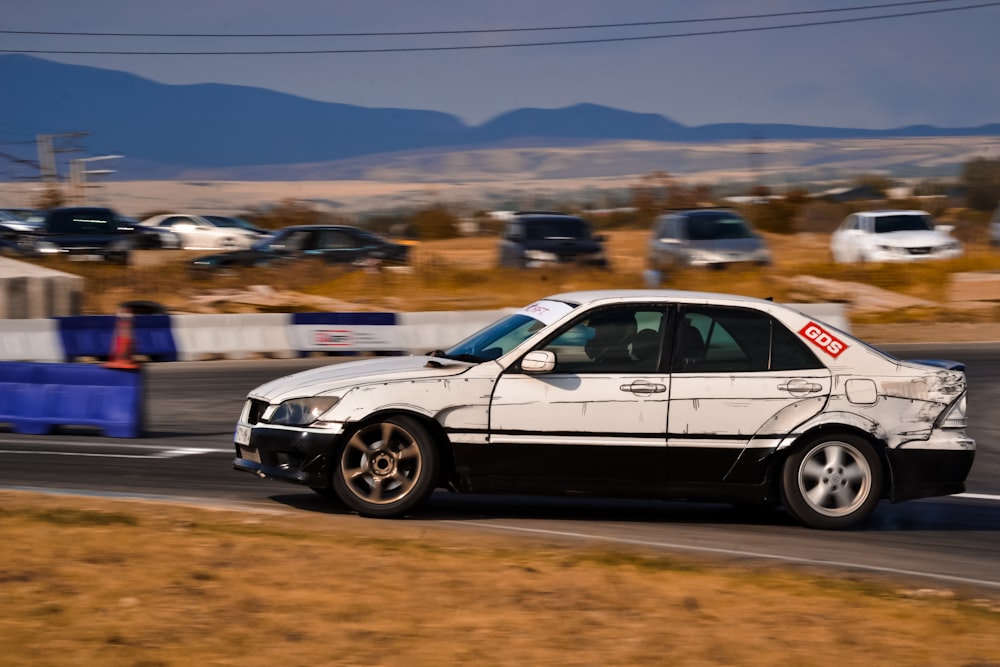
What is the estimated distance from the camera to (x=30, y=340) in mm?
19688

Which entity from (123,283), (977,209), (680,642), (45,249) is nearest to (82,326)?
(123,283)

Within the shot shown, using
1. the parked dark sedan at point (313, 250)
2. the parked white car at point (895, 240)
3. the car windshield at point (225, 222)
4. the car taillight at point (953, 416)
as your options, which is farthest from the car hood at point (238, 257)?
the car taillight at point (953, 416)

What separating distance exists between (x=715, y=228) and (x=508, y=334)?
2031 centimetres

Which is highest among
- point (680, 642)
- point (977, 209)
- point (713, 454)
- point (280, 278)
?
point (977, 209)

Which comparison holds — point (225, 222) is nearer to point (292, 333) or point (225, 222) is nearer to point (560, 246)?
point (560, 246)

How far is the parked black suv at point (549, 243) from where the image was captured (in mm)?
28672

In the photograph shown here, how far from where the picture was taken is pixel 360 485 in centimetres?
812

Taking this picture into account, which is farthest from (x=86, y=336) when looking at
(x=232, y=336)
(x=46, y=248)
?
(x=46, y=248)

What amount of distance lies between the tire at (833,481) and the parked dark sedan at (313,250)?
2178cm

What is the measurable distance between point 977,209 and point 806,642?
224ft

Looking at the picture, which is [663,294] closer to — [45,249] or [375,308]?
[375,308]

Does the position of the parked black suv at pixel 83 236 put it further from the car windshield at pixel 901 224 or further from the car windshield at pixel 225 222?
the car windshield at pixel 901 224

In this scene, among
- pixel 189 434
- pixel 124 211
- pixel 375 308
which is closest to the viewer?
pixel 189 434

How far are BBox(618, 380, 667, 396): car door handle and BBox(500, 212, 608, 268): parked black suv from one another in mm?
20461
